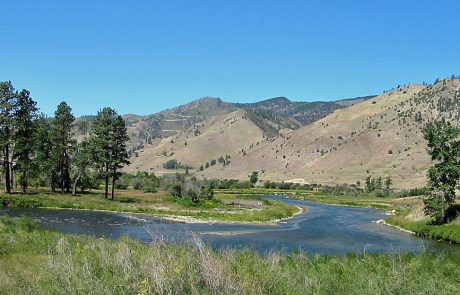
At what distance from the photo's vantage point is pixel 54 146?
3285 inches

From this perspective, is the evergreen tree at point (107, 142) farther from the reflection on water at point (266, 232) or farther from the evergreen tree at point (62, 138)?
the reflection on water at point (266, 232)

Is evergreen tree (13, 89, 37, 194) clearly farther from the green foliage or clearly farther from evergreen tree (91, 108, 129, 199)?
the green foliage

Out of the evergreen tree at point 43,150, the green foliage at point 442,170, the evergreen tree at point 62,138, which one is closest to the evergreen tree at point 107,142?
the evergreen tree at point 62,138

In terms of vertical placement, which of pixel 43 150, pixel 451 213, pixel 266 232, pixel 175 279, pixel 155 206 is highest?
pixel 43 150

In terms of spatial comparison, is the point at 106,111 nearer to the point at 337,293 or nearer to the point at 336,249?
the point at 336,249

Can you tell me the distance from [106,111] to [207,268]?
7525cm

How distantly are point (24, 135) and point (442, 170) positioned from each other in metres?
63.3

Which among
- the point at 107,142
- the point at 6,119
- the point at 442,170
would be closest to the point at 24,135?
the point at 6,119

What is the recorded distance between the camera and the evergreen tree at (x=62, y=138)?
82750 millimetres

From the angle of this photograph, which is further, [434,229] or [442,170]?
[434,229]

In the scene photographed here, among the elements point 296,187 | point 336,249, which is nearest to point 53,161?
point 336,249

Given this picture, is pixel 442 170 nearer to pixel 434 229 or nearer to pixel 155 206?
pixel 434 229

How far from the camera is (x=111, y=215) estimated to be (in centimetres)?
6594

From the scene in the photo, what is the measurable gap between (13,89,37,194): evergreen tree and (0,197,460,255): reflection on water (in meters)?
13.0
